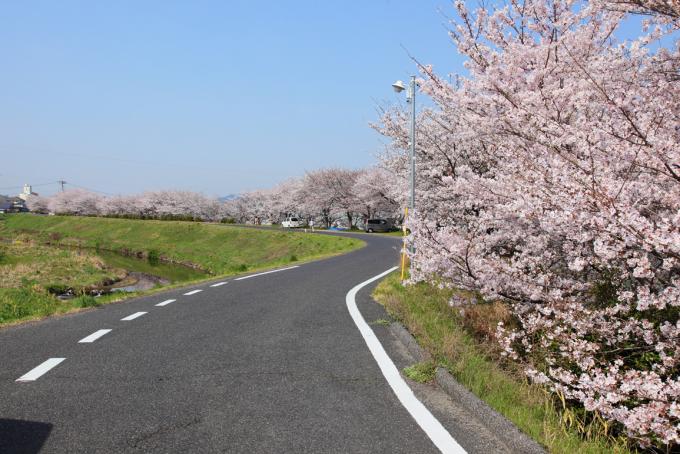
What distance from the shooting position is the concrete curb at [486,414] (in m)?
3.27

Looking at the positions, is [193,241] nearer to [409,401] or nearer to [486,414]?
[409,401]

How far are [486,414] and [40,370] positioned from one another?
13.9 feet

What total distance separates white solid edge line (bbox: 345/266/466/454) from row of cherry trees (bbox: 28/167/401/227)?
145 ft

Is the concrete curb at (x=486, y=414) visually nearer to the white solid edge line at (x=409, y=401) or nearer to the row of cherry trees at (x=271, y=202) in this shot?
the white solid edge line at (x=409, y=401)

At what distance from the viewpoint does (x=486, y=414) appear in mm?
3795

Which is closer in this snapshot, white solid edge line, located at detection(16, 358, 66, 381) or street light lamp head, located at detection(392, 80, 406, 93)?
white solid edge line, located at detection(16, 358, 66, 381)

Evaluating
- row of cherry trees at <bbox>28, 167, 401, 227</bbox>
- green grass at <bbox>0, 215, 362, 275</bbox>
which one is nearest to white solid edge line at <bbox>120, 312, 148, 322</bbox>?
A: green grass at <bbox>0, 215, 362, 275</bbox>

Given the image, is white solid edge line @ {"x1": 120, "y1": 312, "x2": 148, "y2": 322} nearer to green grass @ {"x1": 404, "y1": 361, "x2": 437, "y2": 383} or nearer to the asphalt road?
the asphalt road

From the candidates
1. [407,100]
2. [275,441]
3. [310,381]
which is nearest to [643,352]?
[310,381]

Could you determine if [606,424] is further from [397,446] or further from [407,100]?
[407,100]

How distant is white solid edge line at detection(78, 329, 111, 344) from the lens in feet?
20.3

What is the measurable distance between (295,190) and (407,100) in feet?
222

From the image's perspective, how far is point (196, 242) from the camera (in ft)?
157

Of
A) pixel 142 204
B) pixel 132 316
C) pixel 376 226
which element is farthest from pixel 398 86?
pixel 142 204
